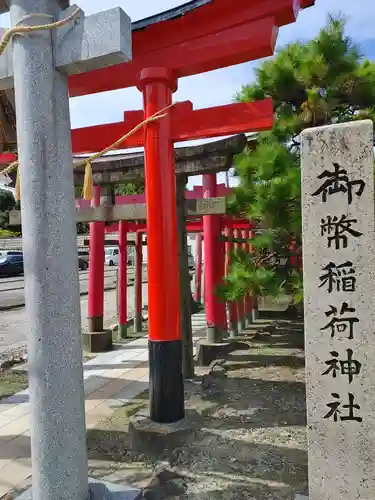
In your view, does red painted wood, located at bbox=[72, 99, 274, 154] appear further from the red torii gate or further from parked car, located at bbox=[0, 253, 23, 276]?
parked car, located at bbox=[0, 253, 23, 276]

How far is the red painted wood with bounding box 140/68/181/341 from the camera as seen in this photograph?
4.16 metres

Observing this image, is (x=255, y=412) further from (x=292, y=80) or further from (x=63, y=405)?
(x=292, y=80)

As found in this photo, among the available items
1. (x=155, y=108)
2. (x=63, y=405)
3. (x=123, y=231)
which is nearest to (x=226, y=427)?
(x=63, y=405)

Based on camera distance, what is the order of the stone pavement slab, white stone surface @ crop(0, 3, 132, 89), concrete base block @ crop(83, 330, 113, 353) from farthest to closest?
concrete base block @ crop(83, 330, 113, 353) → the stone pavement slab → white stone surface @ crop(0, 3, 132, 89)

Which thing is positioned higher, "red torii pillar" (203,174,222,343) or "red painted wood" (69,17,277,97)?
"red painted wood" (69,17,277,97)

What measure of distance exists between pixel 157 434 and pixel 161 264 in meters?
1.47

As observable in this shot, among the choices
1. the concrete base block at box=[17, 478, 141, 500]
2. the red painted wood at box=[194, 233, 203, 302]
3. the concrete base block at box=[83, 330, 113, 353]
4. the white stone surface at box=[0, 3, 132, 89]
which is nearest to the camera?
the white stone surface at box=[0, 3, 132, 89]

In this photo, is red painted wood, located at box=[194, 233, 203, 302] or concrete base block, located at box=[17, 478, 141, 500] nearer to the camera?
concrete base block, located at box=[17, 478, 141, 500]

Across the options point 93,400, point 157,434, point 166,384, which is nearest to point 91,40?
point 166,384

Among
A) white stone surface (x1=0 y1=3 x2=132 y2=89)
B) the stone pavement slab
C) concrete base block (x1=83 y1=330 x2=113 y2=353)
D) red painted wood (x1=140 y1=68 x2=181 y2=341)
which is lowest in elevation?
the stone pavement slab

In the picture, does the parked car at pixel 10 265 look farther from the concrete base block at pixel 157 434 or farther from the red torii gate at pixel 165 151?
the concrete base block at pixel 157 434

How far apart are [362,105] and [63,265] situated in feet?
14.2

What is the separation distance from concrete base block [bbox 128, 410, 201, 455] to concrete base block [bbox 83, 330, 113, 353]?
437cm

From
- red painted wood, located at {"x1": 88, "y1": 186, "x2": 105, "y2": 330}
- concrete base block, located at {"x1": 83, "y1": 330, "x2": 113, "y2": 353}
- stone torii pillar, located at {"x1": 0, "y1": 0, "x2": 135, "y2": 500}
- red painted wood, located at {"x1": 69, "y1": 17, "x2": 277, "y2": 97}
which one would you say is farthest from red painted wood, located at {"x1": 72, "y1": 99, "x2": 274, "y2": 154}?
concrete base block, located at {"x1": 83, "y1": 330, "x2": 113, "y2": 353}
